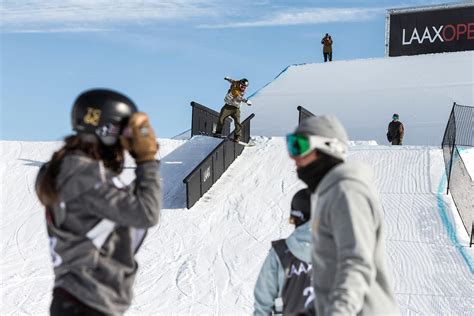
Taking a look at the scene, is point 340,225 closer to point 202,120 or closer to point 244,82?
point 244,82

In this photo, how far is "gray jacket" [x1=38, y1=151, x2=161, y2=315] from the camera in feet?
8.08

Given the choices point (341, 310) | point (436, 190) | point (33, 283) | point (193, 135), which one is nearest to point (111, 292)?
point (341, 310)

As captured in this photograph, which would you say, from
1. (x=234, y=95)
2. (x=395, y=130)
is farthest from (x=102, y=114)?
(x=395, y=130)

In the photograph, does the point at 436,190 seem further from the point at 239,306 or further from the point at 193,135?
the point at 193,135

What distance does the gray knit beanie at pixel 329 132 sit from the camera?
2.65 m

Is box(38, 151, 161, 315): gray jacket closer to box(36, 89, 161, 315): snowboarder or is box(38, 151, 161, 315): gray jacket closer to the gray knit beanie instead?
box(36, 89, 161, 315): snowboarder

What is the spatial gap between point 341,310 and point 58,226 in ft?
3.92

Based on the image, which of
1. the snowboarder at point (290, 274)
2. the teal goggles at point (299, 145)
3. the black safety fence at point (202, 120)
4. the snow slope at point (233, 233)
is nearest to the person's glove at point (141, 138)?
the teal goggles at point (299, 145)

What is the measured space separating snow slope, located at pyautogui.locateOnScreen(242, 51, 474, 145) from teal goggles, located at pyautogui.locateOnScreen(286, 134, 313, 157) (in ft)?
70.7

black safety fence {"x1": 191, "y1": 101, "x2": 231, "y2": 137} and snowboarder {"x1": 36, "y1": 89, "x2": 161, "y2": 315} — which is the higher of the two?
snowboarder {"x1": 36, "y1": 89, "x2": 161, "y2": 315}

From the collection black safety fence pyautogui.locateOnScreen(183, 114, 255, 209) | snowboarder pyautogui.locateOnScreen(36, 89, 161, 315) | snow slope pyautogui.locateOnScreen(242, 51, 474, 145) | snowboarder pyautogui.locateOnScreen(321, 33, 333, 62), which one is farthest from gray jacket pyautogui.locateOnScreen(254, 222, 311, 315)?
snowboarder pyautogui.locateOnScreen(321, 33, 333, 62)

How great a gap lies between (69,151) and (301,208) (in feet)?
5.18

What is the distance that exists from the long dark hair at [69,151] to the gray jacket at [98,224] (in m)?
0.03

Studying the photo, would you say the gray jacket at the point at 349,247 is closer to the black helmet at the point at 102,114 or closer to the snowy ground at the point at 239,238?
the black helmet at the point at 102,114
